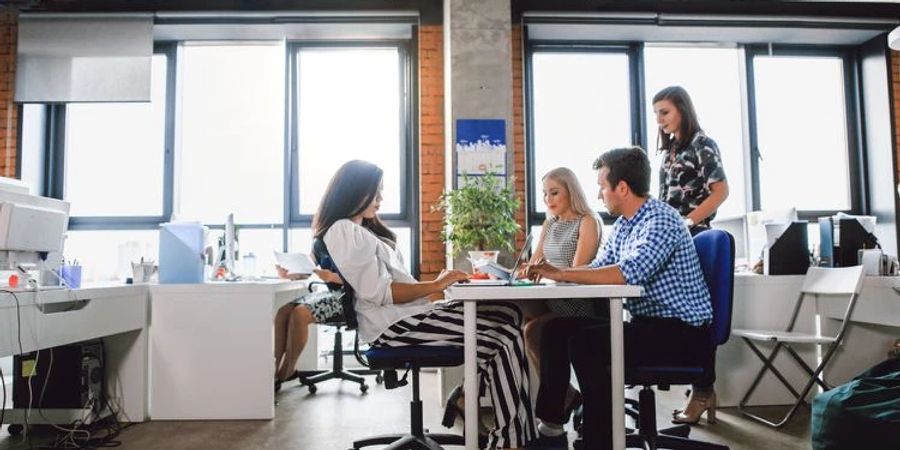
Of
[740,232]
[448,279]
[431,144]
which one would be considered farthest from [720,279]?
[431,144]

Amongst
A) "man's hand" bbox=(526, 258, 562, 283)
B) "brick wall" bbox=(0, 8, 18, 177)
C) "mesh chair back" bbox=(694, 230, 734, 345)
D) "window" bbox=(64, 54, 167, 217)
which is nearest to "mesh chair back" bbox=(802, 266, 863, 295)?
"mesh chair back" bbox=(694, 230, 734, 345)

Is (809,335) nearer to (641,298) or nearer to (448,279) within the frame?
(641,298)

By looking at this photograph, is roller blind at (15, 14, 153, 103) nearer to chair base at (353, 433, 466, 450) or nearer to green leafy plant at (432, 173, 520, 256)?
green leafy plant at (432, 173, 520, 256)

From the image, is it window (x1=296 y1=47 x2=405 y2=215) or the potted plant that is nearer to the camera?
the potted plant

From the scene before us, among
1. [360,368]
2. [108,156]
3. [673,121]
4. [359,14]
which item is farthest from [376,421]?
[108,156]

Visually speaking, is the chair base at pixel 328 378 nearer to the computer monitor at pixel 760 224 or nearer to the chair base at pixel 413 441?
the chair base at pixel 413 441

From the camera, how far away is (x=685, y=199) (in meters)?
2.74

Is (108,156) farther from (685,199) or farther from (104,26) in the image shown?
(685,199)

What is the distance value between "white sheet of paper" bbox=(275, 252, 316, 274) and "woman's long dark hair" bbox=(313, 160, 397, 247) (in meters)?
1.72

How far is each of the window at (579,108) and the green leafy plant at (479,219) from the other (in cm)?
141

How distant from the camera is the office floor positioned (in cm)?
249

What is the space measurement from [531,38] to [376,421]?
3561mm

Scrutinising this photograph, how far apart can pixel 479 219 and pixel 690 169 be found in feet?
4.75

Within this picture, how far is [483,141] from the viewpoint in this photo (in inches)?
165
